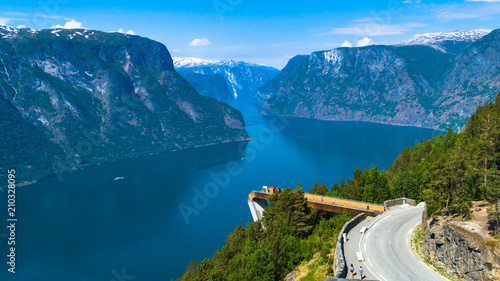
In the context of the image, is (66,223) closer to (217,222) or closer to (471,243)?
(217,222)

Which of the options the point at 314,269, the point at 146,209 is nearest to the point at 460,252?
the point at 314,269

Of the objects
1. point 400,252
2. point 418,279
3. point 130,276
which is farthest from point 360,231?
point 130,276

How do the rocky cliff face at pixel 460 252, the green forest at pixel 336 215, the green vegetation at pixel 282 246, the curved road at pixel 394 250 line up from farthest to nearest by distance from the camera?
the green vegetation at pixel 282 246
the green forest at pixel 336 215
the curved road at pixel 394 250
the rocky cliff face at pixel 460 252

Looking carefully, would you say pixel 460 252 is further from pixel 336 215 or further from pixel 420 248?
pixel 336 215
